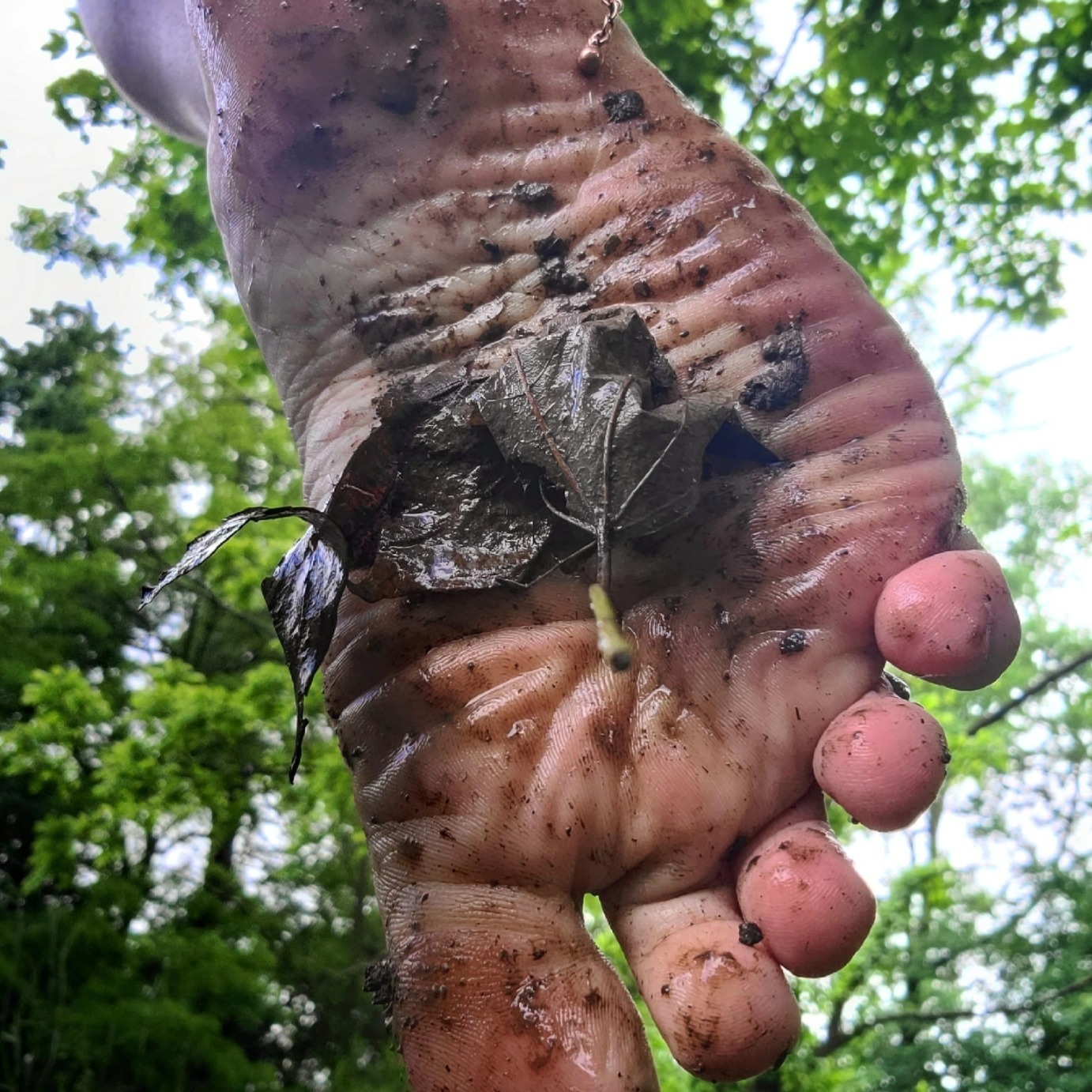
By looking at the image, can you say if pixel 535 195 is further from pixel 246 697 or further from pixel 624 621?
pixel 246 697

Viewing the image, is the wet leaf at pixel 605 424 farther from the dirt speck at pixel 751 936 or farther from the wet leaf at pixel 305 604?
the dirt speck at pixel 751 936

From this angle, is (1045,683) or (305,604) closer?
(305,604)

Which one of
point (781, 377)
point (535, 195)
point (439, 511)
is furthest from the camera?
point (535, 195)

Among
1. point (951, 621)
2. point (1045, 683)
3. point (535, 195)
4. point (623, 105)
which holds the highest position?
point (623, 105)

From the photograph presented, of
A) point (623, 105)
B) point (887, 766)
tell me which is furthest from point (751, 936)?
point (623, 105)

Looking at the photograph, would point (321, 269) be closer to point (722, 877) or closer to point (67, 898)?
point (722, 877)

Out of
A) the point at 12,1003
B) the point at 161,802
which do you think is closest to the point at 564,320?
the point at 161,802

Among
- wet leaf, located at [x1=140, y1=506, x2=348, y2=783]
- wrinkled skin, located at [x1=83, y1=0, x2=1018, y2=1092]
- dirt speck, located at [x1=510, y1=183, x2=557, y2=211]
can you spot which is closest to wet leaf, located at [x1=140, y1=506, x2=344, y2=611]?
wet leaf, located at [x1=140, y1=506, x2=348, y2=783]

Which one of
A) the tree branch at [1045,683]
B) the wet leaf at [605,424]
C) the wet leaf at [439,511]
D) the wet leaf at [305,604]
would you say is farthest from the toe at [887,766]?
the tree branch at [1045,683]
